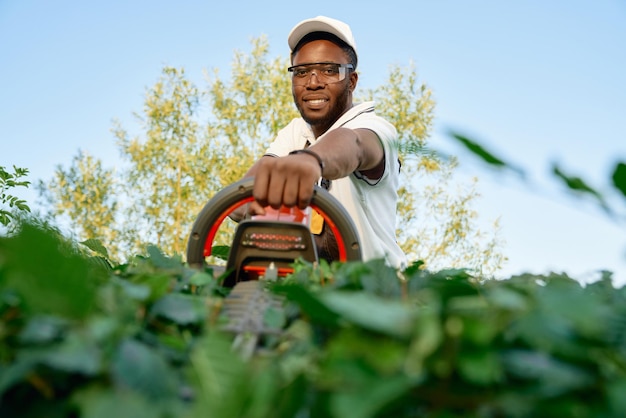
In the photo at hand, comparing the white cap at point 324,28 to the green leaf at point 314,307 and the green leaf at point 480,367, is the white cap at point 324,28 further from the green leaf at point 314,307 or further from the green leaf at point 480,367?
the green leaf at point 480,367

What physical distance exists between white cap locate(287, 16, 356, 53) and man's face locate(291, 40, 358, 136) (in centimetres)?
9

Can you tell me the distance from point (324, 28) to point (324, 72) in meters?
0.29

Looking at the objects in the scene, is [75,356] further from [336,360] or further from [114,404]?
[336,360]

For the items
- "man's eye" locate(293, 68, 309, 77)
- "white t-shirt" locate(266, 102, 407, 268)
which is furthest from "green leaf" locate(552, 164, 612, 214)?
"man's eye" locate(293, 68, 309, 77)

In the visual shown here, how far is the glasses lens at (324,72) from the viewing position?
14.8 feet

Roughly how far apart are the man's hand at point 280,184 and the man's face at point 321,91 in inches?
106

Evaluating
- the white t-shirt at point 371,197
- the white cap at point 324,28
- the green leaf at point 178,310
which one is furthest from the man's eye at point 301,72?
the green leaf at point 178,310

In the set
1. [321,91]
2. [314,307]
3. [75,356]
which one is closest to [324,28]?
[321,91]

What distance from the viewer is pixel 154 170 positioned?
53.4ft

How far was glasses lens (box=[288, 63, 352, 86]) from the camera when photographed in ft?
14.8

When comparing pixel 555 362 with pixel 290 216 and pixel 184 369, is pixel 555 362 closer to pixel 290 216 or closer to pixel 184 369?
pixel 184 369

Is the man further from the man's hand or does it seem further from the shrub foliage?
the shrub foliage

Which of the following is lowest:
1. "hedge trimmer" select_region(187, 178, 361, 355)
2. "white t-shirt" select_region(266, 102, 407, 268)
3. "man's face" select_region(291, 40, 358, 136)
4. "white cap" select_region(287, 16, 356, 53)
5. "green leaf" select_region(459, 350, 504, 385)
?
"green leaf" select_region(459, 350, 504, 385)

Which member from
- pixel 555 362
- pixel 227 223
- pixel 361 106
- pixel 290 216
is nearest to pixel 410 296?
pixel 555 362
